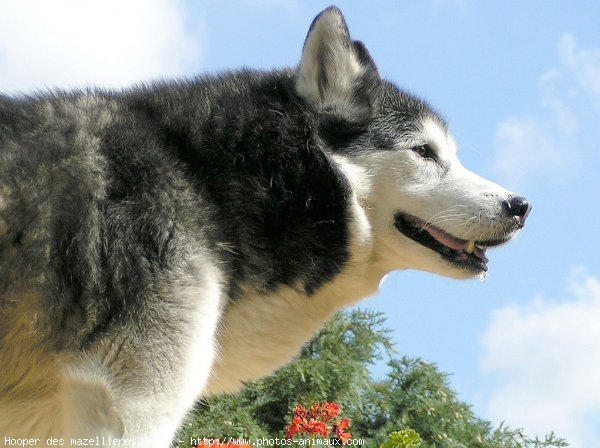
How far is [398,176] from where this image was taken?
4.63m

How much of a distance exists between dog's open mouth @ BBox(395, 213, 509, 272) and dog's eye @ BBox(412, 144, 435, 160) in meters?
0.31

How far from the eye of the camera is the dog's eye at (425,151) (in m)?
4.73

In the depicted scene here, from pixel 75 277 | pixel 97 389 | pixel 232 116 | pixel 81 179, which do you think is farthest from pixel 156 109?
pixel 97 389

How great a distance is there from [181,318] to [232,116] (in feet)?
3.49

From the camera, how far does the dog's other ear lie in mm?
4703

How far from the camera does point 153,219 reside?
3906 millimetres

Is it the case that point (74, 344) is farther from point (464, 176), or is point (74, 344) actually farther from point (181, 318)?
point (464, 176)

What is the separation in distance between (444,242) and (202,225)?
3.85 feet

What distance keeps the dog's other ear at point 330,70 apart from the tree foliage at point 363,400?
2807 millimetres


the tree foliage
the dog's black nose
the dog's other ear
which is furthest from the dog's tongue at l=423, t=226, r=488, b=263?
the tree foliage

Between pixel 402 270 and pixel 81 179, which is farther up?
pixel 402 270

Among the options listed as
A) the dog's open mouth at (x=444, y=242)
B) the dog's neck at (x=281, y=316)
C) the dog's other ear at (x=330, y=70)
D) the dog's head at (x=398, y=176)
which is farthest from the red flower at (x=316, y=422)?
the dog's other ear at (x=330, y=70)

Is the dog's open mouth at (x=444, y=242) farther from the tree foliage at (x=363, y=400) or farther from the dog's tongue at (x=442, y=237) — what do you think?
the tree foliage at (x=363, y=400)

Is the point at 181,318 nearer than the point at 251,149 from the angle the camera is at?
Yes
